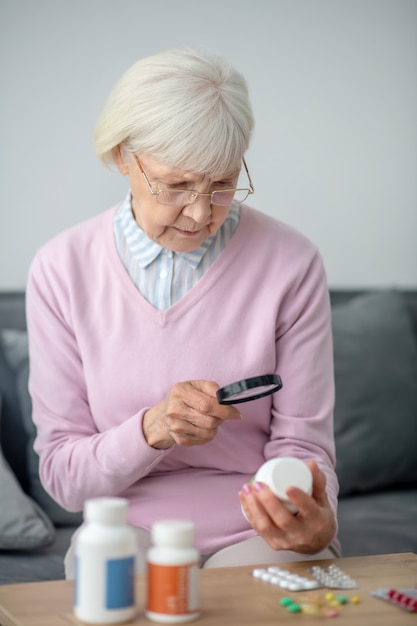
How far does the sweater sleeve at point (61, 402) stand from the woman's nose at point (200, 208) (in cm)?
28

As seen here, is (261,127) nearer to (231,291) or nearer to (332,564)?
(231,291)

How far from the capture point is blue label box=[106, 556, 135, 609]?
1005 millimetres

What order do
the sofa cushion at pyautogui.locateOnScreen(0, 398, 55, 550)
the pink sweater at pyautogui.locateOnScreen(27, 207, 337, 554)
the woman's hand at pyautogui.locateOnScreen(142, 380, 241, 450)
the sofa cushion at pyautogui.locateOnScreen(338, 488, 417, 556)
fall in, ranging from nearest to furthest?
the woman's hand at pyautogui.locateOnScreen(142, 380, 241, 450) → the pink sweater at pyautogui.locateOnScreen(27, 207, 337, 554) → the sofa cushion at pyautogui.locateOnScreen(0, 398, 55, 550) → the sofa cushion at pyautogui.locateOnScreen(338, 488, 417, 556)

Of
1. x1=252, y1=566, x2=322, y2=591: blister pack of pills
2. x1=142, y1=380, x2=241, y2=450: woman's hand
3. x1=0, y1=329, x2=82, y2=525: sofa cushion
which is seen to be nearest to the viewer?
x1=252, y1=566, x2=322, y2=591: blister pack of pills

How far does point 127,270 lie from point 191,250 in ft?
0.43

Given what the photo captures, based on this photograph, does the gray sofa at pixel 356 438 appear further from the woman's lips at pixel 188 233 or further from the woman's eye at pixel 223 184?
the woman's eye at pixel 223 184

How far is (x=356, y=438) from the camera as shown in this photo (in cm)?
240

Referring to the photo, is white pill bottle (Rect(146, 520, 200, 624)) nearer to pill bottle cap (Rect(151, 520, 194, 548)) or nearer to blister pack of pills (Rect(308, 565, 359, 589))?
pill bottle cap (Rect(151, 520, 194, 548))

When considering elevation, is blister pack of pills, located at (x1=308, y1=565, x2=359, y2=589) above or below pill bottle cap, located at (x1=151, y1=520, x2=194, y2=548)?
below

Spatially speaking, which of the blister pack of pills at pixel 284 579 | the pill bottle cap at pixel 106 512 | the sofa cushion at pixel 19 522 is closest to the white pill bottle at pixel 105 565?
the pill bottle cap at pixel 106 512

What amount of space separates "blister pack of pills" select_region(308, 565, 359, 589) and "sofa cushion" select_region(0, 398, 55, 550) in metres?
0.83

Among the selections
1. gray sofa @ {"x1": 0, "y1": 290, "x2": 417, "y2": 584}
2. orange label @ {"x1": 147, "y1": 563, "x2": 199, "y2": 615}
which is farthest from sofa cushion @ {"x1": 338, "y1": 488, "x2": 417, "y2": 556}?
orange label @ {"x1": 147, "y1": 563, "x2": 199, "y2": 615}

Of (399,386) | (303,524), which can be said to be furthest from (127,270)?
(399,386)

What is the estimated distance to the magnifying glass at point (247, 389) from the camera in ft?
4.28
